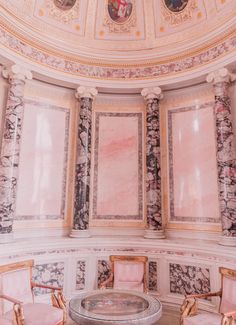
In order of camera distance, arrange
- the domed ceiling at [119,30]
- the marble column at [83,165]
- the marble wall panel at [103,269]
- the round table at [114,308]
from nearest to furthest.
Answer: the round table at [114,308], the marble wall panel at [103,269], the domed ceiling at [119,30], the marble column at [83,165]

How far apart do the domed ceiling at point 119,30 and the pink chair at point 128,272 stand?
474 centimetres

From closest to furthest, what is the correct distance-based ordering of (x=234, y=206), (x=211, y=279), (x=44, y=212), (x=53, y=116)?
(x=211, y=279), (x=234, y=206), (x=44, y=212), (x=53, y=116)

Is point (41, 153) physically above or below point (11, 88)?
below

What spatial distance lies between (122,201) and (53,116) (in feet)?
9.55

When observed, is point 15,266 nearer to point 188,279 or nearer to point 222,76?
point 188,279

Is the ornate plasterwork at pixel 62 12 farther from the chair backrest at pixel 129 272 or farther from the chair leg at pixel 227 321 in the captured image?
the chair leg at pixel 227 321

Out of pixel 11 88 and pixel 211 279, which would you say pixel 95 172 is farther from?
pixel 211 279

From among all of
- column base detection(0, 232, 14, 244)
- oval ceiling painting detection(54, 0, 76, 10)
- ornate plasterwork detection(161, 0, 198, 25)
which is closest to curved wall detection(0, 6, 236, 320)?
column base detection(0, 232, 14, 244)

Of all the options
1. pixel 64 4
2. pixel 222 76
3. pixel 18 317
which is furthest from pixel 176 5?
pixel 18 317

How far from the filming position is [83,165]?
22.5ft

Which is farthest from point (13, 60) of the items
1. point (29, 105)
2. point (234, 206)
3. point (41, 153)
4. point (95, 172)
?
point (234, 206)

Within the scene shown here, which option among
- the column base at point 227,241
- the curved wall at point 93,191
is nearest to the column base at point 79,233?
the curved wall at point 93,191

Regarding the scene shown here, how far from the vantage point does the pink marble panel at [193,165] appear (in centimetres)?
647

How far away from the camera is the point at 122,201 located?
7.26m
